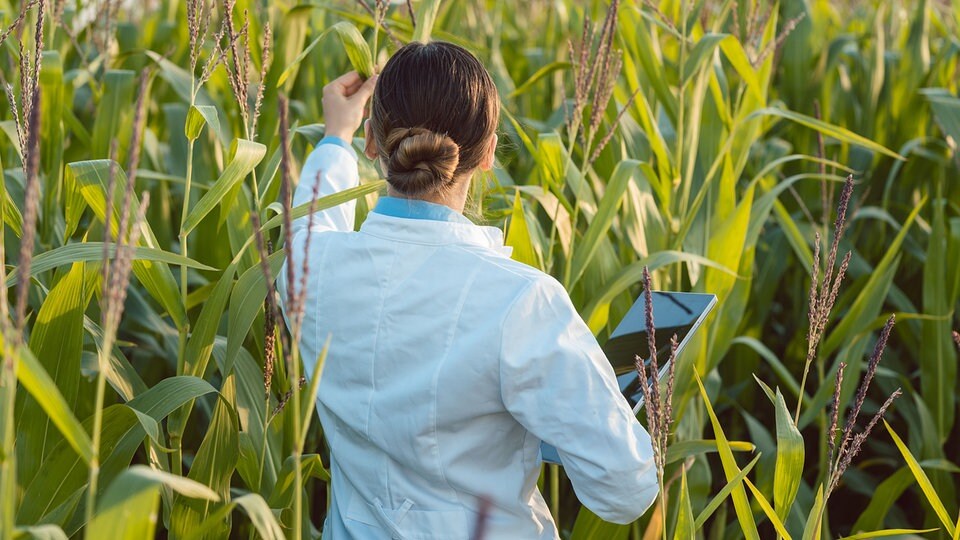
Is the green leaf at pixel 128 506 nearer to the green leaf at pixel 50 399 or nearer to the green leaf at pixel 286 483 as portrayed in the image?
the green leaf at pixel 50 399

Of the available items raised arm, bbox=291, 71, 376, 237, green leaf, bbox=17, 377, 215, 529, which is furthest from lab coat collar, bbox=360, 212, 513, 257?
green leaf, bbox=17, 377, 215, 529

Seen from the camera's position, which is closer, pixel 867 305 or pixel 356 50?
pixel 356 50

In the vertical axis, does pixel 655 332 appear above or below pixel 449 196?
below

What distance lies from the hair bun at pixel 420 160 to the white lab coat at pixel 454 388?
49mm

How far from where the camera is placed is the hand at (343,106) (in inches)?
66.9

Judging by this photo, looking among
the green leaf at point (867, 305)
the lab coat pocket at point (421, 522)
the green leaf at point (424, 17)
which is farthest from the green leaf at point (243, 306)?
the green leaf at point (867, 305)

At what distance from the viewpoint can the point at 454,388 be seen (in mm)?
1259

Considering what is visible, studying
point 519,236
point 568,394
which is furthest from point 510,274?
point 519,236

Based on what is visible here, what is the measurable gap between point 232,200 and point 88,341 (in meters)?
0.39

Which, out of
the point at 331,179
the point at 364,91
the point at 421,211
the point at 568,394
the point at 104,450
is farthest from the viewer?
the point at 364,91

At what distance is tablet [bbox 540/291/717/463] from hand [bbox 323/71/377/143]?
551mm

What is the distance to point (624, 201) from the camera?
2.23m

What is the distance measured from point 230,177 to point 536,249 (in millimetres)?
618

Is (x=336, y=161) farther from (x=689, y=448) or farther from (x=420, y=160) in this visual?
(x=689, y=448)
